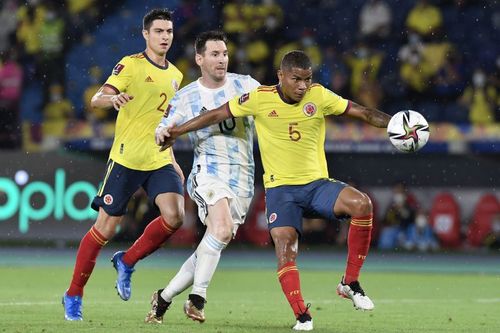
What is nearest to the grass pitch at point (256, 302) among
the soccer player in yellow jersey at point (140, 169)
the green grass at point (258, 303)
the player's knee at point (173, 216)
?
the green grass at point (258, 303)

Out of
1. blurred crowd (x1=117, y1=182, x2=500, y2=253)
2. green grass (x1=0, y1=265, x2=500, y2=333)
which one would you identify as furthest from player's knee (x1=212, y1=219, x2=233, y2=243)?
blurred crowd (x1=117, y1=182, x2=500, y2=253)

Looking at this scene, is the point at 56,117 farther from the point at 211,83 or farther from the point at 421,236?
the point at 211,83

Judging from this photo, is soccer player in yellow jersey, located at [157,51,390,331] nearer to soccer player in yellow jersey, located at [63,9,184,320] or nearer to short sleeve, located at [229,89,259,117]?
short sleeve, located at [229,89,259,117]

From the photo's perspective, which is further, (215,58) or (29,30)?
(29,30)

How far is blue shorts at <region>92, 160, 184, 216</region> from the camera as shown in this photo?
931 cm

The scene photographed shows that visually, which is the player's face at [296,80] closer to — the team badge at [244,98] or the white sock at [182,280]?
the team badge at [244,98]

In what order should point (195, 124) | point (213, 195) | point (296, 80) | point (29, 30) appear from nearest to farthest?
point (296, 80)
point (195, 124)
point (213, 195)
point (29, 30)

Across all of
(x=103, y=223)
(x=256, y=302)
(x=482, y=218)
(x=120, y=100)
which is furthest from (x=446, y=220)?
(x=120, y=100)

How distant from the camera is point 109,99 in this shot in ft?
28.5

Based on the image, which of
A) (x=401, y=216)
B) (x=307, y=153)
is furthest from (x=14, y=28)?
(x=307, y=153)

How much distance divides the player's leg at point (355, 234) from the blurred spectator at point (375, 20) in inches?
487

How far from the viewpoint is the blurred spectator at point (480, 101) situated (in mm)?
18891

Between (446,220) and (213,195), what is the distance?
431 inches

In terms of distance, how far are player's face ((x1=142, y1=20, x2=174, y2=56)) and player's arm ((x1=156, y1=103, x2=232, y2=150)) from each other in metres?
1.12
